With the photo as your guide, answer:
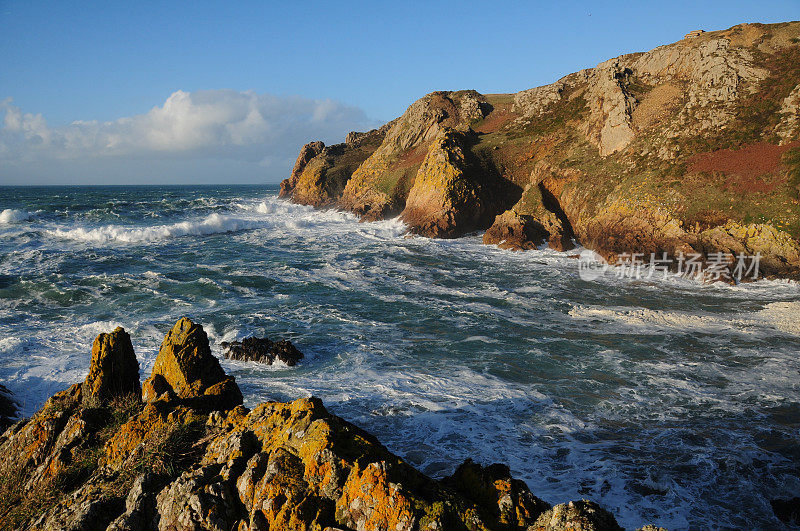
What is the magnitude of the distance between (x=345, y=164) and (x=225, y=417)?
7445 centimetres

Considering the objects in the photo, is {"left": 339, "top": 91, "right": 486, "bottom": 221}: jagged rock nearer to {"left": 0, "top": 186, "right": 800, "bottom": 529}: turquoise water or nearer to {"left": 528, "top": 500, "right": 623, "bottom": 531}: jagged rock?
{"left": 0, "top": 186, "right": 800, "bottom": 529}: turquoise water

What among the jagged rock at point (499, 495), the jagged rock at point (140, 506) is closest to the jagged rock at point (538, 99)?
the jagged rock at point (499, 495)

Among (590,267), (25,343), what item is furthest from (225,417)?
(590,267)

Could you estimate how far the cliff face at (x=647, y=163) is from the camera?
89.8 feet

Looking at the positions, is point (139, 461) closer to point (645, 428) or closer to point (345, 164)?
point (645, 428)

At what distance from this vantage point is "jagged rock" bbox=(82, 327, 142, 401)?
863 cm

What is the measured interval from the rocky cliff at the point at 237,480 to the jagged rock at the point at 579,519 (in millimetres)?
11

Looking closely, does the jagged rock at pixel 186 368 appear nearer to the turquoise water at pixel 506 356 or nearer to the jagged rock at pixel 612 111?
the turquoise water at pixel 506 356

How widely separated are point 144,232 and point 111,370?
4023 centimetres

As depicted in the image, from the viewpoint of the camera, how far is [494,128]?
57.2 metres

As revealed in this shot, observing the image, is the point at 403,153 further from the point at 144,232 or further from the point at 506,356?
the point at 506,356

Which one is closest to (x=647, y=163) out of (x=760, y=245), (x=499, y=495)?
(x=760, y=245)

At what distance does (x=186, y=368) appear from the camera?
9062 mm
